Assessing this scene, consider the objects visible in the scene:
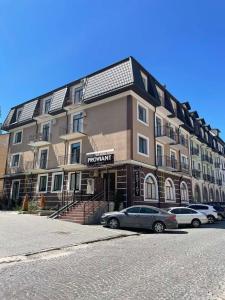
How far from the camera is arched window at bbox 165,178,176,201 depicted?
27122 millimetres

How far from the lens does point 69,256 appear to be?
9031mm

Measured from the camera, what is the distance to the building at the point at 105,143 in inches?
903

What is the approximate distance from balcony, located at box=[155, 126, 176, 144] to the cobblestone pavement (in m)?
17.3

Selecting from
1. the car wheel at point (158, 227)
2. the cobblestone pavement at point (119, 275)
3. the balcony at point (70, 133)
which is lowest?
the cobblestone pavement at point (119, 275)

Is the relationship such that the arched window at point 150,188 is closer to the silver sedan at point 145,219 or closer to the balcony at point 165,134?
the balcony at point 165,134

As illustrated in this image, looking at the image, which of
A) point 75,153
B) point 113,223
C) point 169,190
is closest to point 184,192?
point 169,190

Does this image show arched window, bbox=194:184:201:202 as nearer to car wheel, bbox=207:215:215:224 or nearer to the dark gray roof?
car wheel, bbox=207:215:215:224

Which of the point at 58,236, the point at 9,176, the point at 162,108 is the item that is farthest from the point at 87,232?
the point at 9,176

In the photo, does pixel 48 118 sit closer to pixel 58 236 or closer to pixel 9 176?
pixel 9 176

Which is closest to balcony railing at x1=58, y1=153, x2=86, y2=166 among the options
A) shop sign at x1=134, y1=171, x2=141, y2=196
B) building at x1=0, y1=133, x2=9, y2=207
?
shop sign at x1=134, y1=171, x2=141, y2=196

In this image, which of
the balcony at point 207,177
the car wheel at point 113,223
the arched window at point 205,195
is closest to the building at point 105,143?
the car wheel at point 113,223

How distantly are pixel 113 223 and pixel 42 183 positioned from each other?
44.7 feet

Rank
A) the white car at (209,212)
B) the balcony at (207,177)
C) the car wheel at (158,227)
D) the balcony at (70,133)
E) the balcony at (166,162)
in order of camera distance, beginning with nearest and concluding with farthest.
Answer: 1. the car wheel at (158,227)
2. the white car at (209,212)
3. the balcony at (70,133)
4. the balcony at (166,162)
5. the balcony at (207,177)

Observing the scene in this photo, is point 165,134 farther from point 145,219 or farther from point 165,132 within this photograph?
point 145,219
